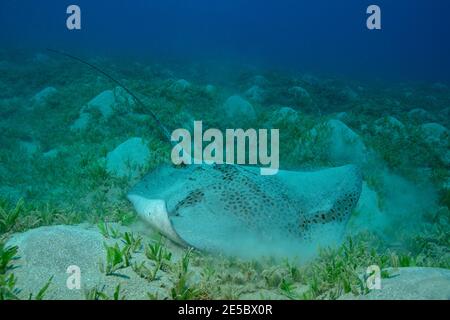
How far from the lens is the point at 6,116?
34.5 feet

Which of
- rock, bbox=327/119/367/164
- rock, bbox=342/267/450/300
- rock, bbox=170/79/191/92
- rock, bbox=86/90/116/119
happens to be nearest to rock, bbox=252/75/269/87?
rock, bbox=170/79/191/92

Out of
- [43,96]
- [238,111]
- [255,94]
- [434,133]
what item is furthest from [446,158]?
[43,96]

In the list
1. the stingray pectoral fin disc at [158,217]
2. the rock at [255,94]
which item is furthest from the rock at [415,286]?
the rock at [255,94]

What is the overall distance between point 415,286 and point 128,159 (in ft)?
16.8

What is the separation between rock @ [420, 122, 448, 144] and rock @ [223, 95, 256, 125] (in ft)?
16.4

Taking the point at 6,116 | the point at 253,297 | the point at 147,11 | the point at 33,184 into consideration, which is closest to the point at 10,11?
the point at 147,11

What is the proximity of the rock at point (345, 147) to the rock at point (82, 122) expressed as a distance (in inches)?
252

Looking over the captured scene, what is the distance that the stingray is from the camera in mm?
3590

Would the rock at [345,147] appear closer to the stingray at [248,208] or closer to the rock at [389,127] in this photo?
the rock at [389,127]

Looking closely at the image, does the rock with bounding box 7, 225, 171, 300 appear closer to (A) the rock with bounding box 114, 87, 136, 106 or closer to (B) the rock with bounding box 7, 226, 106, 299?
(B) the rock with bounding box 7, 226, 106, 299

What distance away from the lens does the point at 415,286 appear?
286 centimetres

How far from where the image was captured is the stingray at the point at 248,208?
359cm
